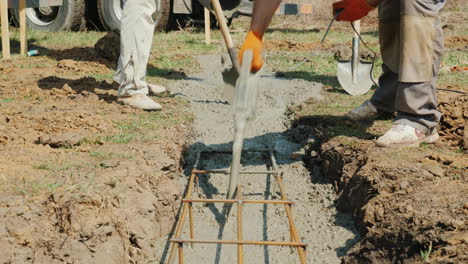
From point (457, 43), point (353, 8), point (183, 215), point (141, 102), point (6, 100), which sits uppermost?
point (353, 8)

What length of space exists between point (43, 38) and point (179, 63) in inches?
107

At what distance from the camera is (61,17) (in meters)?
8.80

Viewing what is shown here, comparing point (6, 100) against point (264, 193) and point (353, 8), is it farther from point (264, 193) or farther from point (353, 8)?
point (353, 8)

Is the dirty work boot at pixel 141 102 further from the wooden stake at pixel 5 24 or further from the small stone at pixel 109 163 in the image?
the wooden stake at pixel 5 24

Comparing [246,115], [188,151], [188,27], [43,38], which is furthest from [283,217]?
[188,27]

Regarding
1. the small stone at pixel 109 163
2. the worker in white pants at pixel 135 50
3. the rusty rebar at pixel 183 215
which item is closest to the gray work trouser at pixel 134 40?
the worker in white pants at pixel 135 50

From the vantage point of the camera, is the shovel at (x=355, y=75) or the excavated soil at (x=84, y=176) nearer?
the excavated soil at (x=84, y=176)

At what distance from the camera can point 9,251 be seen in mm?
2219

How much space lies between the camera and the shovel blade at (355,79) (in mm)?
5121

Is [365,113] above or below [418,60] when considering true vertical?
below

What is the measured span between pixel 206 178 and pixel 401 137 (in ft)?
4.15

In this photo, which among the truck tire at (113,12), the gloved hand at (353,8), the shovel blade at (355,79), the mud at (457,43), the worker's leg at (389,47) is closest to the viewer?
the gloved hand at (353,8)

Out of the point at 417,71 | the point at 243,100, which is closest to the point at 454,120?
the point at 417,71

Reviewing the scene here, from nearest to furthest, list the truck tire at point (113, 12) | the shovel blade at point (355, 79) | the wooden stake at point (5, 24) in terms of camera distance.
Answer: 1. the shovel blade at point (355, 79)
2. the wooden stake at point (5, 24)
3. the truck tire at point (113, 12)
